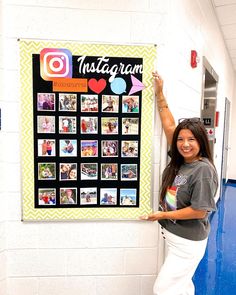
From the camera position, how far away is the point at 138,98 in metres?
1.52

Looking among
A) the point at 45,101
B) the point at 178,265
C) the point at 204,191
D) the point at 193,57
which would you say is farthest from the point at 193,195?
the point at 193,57

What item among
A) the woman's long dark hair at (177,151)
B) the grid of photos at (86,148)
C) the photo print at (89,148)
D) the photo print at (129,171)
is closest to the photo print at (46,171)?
the grid of photos at (86,148)

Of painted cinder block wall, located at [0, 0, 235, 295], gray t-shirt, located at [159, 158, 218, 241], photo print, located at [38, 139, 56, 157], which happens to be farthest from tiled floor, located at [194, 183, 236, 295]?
photo print, located at [38, 139, 56, 157]

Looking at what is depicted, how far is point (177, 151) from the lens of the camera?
4.63ft

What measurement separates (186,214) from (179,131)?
18.2 inches

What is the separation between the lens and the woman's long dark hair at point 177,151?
51.7 inches

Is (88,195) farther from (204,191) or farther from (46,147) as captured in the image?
(204,191)

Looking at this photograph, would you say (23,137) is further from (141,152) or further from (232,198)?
(232,198)

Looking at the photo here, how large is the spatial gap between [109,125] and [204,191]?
692 millimetres

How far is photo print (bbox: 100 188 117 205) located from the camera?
1573mm

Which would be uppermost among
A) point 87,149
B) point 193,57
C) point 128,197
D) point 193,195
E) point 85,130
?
point 193,57

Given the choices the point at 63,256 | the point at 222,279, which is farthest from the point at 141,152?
the point at 222,279

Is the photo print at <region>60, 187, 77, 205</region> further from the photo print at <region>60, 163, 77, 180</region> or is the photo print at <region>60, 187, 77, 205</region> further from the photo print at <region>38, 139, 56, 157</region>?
the photo print at <region>38, 139, 56, 157</region>

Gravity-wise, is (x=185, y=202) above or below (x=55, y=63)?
below
